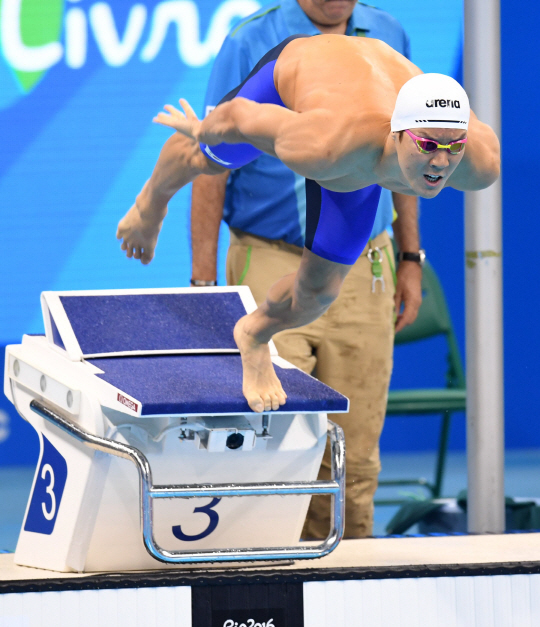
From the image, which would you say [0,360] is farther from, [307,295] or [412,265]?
[307,295]

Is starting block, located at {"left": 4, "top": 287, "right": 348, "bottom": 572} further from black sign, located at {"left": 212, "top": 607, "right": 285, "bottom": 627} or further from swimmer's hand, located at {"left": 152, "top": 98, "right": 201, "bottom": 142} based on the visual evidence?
swimmer's hand, located at {"left": 152, "top": 98, "right": 201, "bottom": 142}

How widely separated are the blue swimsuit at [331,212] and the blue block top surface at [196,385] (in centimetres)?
36

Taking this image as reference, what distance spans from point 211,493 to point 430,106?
1021 mm

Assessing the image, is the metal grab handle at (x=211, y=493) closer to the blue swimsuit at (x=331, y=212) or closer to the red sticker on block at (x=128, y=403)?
the red sticker on block at (x=128, y=403)

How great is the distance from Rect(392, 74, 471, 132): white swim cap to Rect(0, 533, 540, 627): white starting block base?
111cm

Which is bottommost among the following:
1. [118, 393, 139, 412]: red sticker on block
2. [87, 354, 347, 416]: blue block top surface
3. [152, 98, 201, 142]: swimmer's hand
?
[118, 393, 139, 412]: red sticker on block

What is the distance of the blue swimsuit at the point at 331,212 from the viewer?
2.66 metres

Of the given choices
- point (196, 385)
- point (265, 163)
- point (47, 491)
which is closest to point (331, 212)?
point (196, 385)

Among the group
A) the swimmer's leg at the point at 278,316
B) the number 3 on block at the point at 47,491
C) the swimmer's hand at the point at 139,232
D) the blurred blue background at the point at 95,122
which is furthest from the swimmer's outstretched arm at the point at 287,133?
the blurred blue background at the point at 95,122

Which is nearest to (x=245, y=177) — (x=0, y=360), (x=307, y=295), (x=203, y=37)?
(x=307, y=295)

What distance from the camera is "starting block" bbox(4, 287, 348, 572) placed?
8.39 feet

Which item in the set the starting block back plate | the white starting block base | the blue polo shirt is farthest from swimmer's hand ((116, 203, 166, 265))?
the white starting block base

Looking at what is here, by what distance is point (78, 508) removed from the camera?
2.67 metres

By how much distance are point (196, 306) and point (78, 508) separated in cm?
75
